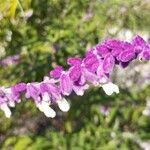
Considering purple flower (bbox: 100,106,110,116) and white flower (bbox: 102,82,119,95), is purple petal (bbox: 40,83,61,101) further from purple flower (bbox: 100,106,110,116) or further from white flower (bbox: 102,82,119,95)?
purple flower (bbox: 100,106,110,116)

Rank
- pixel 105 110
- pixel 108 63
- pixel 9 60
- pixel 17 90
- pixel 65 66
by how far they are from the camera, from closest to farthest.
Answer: pixel 108 63 → pixel 17 90 → pixel 9 60 → pixel 65 66 → pixel 105 110

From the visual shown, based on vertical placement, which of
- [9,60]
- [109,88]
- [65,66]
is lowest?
[109,88]

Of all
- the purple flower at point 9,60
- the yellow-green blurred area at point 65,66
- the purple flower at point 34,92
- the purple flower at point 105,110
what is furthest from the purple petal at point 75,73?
the purple flower at point 105,110

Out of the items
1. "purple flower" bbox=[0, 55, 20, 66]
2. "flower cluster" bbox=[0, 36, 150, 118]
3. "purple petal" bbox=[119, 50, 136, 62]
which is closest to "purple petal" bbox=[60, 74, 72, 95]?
"flower cluster" bbox=[0, 36, 150, 118]

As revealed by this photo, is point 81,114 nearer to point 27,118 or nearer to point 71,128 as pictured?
point 71,128

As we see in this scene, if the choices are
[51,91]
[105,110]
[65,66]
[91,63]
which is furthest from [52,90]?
[105,110]

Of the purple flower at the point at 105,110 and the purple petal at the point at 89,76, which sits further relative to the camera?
the purple flower at the point at 105,110

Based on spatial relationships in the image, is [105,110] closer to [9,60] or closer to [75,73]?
[9,60]

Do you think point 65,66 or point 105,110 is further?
point 105,110

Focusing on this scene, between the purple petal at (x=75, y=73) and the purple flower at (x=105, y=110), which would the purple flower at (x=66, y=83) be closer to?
the purple petal at (x=75, y=73)
